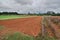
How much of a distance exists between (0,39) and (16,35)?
5.52ft

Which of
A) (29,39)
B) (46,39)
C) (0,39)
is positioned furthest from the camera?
(46,39)

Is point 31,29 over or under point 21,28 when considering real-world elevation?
under

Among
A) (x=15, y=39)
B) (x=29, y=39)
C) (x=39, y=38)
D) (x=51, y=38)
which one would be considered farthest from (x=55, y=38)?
(x=15, y=39)

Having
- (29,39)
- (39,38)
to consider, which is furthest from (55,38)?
(29,39)

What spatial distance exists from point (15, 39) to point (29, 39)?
3.79 ft

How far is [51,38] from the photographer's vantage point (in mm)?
16109

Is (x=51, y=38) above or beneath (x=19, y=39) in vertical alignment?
beneath

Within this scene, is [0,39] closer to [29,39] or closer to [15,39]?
[15,39]

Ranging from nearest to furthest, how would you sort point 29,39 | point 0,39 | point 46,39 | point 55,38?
point 0,39 → point 29,39 → point 46,39 → point 55,38

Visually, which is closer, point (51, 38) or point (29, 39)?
point (29, 39)

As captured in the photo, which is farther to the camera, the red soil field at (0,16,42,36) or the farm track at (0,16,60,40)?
the farm track at (0,16,60,40)

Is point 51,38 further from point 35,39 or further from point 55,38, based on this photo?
point 35,39

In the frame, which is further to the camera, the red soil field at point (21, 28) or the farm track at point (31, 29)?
the farm track at point (31, 29)

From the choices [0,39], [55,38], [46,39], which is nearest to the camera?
[0,39]
